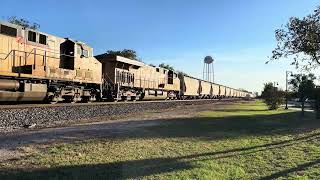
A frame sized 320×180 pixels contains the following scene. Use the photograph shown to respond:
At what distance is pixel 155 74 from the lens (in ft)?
139

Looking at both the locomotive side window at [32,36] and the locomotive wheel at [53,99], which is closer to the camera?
the locomotive side window at [32,36]

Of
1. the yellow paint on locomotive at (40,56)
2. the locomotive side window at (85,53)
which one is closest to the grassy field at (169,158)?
the yellow paint on locomotive at (40,56)

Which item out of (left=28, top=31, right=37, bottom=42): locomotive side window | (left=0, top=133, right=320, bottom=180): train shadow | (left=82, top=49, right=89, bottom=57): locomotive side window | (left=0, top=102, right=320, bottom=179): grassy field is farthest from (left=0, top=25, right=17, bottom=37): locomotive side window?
(left=0, top=133, right=320, bottom=180): train shadow

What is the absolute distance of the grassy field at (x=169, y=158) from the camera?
25.4 feet

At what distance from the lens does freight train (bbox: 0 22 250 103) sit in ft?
59.9

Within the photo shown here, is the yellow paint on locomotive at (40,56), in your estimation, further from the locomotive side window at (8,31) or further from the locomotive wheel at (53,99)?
the locomotive wheel at (53,99)

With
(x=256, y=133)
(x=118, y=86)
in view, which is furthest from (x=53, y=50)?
(x=256, y=133)

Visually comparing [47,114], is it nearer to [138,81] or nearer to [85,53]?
[85,53]

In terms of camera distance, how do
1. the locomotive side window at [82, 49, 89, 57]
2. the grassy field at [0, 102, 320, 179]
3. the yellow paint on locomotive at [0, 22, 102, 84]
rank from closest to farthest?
the grassy field at [0, 102, 320, 179] < the yellow paint on locomotive at [0, 22, 102, 84] < the locomotive side window at [82, 49, 89, 57]

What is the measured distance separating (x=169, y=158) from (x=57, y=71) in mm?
13895

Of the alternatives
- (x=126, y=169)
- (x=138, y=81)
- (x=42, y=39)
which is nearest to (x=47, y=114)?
(x=42, y=39)

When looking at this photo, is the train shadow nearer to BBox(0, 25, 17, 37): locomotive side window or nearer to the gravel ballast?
the gravel ballast

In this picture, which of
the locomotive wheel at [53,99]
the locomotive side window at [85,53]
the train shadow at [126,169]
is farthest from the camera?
the locomotive side window at [85,53]

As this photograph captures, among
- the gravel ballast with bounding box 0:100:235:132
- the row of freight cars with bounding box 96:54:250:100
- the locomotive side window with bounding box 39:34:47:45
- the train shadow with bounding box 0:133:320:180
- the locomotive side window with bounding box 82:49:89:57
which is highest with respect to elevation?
the locomotive side window with bounding box 39:34:47:45
